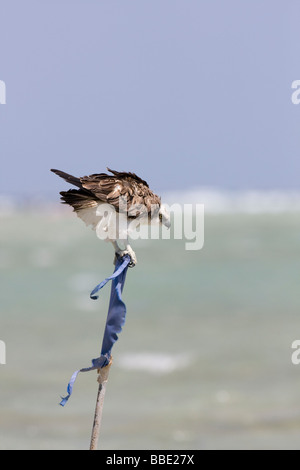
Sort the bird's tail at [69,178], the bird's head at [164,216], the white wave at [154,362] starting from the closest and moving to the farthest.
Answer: the bird's tail at [69,178], the bird's head at [164,216], the white wave at [154,362]

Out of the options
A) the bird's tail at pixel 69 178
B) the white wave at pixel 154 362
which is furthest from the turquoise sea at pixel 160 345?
the bird's tail at pixel 69 178

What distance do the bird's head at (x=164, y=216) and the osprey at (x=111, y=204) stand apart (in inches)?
0.9

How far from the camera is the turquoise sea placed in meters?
4.84

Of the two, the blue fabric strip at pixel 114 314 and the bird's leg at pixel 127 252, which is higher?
the bird's leg at pixel 127 252

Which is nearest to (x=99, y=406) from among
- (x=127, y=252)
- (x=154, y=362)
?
(x=127, y=252)

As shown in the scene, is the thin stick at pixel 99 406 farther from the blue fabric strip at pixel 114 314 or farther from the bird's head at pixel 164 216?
the bird's head at pixel 164 216

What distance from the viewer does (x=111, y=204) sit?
1882mm

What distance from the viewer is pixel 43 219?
14664 millimetres

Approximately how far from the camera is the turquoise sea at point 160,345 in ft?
15.9

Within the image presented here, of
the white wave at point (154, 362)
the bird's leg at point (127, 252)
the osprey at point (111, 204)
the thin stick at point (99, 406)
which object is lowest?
the thin stick at point (99, 406)

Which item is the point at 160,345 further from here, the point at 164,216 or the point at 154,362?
the point at 164,216

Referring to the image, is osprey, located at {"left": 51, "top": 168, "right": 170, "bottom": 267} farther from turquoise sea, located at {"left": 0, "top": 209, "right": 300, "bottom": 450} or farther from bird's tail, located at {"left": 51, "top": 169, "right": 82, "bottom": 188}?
turquoise sea, located at {"left": 0, "top": 209, "right": 300, "bottom": 450}

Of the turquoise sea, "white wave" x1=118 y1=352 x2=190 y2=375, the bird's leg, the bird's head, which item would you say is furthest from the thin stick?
"white wave" x1=118 y1=352 x2=190 y2=375
